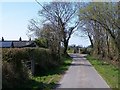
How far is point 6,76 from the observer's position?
55.0 ft

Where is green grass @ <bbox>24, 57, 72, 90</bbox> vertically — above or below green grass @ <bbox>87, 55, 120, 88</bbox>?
above

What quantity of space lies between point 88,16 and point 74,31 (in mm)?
37599

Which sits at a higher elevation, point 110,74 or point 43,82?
point 43,82

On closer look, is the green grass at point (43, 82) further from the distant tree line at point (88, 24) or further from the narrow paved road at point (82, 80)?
the distant tree line at point (88, 24)

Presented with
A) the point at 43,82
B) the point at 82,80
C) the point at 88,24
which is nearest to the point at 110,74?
the point at 82,80

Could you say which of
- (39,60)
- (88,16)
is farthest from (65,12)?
(39,60)

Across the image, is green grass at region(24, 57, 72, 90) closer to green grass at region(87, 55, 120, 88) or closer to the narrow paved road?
the narrow paved road

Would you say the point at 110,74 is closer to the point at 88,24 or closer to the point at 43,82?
the point at 43,82

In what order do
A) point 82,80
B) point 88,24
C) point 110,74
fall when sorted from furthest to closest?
point 88,24 → point 110,74 → point 82,80

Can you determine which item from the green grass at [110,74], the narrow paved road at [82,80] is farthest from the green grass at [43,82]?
the green grass at [110,74]

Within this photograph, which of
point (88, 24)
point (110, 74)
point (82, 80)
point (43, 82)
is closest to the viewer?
point (43, 82)

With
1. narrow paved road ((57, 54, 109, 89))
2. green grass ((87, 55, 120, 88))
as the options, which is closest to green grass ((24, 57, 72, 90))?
narrow paved road ((57, 54, 109, 89))

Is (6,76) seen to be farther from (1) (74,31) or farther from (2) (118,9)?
(1) (74,31)

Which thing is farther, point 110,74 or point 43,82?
point 110,74
